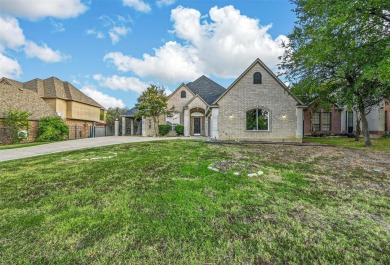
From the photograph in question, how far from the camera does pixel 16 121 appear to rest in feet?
55.9

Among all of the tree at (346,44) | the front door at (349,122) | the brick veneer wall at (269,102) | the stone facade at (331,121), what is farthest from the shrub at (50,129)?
the front door at (349,122)

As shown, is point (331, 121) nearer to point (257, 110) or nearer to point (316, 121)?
point (316, 121)

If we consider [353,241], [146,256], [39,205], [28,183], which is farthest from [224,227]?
[28,183]

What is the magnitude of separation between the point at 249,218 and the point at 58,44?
2483cm

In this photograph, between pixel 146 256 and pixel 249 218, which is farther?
pixel 249 218

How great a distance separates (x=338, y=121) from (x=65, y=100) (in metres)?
36.2

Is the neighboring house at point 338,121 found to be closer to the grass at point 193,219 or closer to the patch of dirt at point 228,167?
the grass at point 193,219

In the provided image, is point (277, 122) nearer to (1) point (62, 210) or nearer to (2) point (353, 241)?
(2) point (353, 241)

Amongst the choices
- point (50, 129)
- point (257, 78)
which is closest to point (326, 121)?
point (257, 78)

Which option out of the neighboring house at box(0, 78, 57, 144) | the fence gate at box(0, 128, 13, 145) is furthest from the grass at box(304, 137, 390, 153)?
the neighboring house at box(0, 78, 57, 144)

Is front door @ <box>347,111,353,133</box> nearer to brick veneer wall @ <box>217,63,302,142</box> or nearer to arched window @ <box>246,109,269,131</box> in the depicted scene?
brick veneer wall @ <box>217,63,302,142</box>

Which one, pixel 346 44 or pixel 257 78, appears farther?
pixel 257 78

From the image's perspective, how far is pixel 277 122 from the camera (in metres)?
17.1

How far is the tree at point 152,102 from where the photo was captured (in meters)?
24.0
